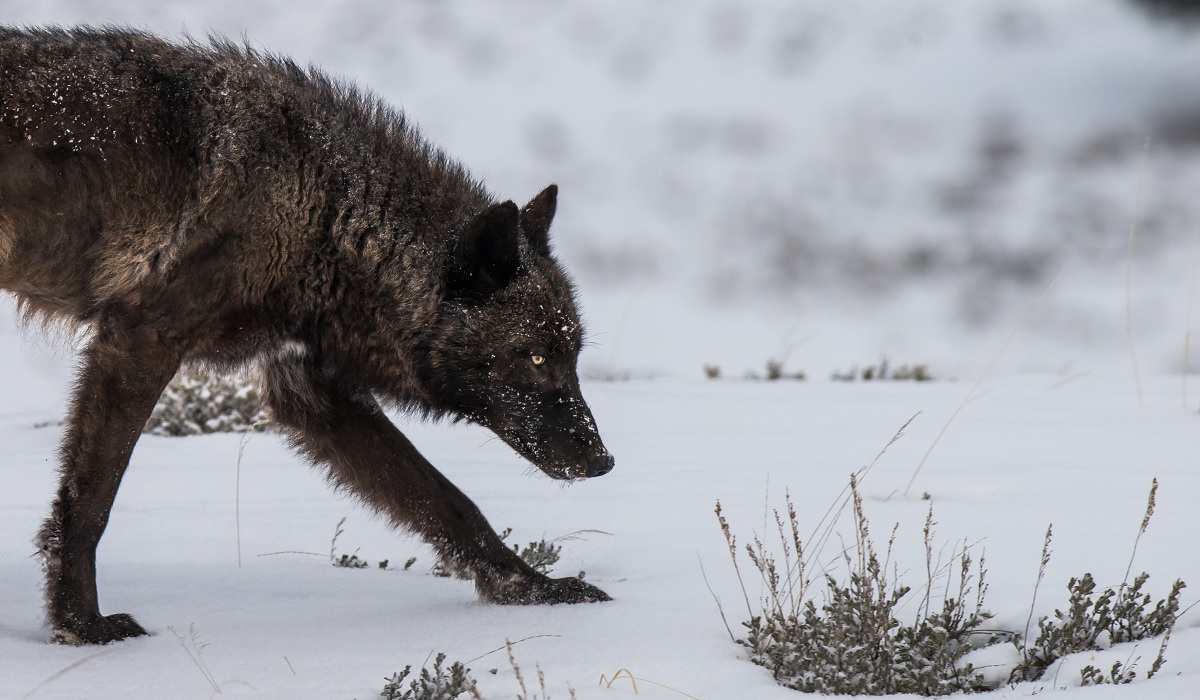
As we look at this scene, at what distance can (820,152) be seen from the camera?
16953mm

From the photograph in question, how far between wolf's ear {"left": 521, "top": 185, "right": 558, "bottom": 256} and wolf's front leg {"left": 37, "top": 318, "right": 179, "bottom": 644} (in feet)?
4.62

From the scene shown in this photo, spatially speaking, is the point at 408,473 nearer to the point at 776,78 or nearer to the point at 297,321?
the point at 297,321

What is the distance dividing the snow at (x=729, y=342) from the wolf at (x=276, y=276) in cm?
31

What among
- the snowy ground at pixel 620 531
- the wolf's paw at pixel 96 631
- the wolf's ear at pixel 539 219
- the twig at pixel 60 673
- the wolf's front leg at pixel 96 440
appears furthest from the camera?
the wolf's ear at pixel 539 219

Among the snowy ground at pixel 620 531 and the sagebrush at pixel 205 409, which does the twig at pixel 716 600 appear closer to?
the snowy ground at pixel 620 531

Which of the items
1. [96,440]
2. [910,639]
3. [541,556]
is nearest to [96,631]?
[96,440]

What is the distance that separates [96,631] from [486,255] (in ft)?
5.67

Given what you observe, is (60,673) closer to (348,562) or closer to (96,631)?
(96,631)

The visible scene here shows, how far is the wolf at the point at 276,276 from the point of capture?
10.7 feet

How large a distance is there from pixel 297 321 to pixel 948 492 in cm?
292

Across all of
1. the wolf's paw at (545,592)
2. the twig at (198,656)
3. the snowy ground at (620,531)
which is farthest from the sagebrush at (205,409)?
the twig at (198,656)

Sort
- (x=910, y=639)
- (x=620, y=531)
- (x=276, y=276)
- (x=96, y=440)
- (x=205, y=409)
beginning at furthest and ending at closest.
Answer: (x=205, y=409)
(x=620, y=531)
(x=276, y=276)
(x=96, y=440)
(x=910, y=639)

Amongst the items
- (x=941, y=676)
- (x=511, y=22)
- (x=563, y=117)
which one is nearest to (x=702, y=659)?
(x=941, y=676)

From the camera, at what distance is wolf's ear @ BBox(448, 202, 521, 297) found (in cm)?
365
